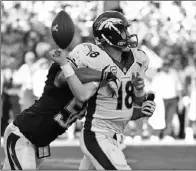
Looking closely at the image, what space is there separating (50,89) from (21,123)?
14.3 inches

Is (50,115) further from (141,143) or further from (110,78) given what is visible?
(141,143)

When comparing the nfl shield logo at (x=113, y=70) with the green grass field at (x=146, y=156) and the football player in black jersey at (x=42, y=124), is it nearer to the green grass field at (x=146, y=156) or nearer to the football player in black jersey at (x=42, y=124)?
the football player in black jersey at (x=42, y=124)

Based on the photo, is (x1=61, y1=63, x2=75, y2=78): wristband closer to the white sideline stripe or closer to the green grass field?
the green grass field

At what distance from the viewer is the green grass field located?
1203 centimetres

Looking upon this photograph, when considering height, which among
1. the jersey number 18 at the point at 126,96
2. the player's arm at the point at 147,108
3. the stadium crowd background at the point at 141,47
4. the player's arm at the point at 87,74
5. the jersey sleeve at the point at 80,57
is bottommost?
the stadium crowd background at the point at 141,47

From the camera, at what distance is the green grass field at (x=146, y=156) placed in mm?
12031

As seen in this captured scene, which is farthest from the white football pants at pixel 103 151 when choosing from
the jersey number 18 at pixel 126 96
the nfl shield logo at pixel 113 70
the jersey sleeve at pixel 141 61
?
the jersey sleeve at pixel 141 61

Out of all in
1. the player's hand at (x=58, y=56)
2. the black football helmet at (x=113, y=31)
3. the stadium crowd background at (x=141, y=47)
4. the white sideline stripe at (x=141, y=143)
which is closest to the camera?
the player's hand at (x=58, y=56)

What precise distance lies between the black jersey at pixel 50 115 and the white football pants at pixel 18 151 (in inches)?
1.8

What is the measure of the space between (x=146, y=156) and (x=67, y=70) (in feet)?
24.4

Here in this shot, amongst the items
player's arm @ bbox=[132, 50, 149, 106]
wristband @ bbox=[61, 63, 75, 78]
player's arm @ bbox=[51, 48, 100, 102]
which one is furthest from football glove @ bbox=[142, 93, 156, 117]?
wristband @ bbox=[61, 63, 75, 78]

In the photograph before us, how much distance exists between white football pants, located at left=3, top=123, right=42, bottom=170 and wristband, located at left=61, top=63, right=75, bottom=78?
862 millimetres

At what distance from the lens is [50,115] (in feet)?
22.8

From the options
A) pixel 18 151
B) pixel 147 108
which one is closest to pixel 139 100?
pixel 147 108
